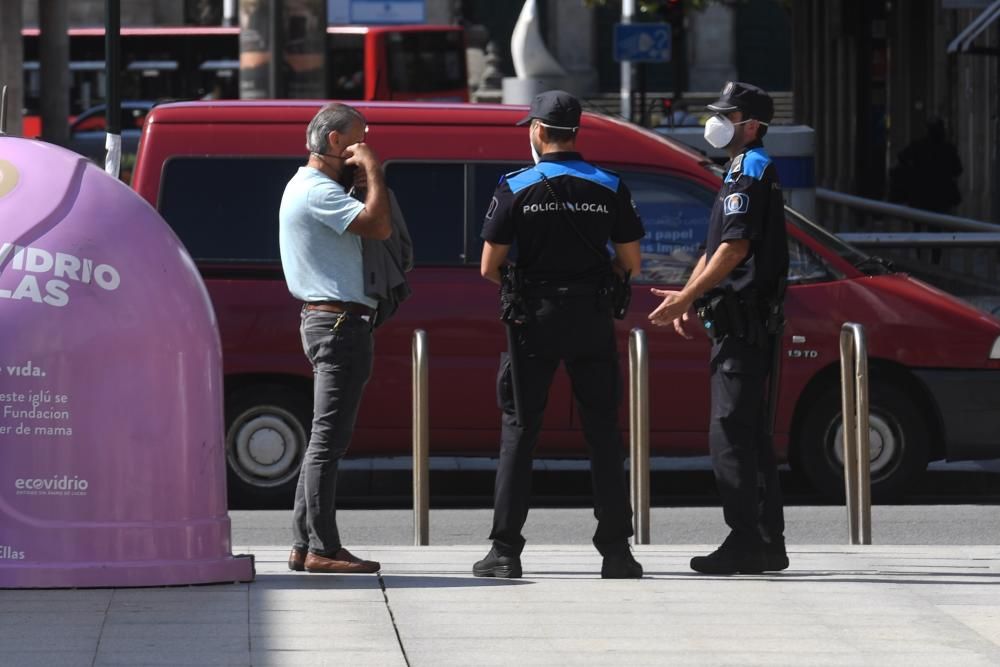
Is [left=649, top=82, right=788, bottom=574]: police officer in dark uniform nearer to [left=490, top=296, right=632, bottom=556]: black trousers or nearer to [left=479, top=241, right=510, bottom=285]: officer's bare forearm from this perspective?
[left=490, top=296, right=632, bottom=556]: black trousers

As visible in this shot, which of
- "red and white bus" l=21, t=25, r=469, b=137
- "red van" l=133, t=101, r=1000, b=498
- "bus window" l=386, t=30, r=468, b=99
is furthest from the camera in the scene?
"bus window" l=386, t=30, r=468, b=99

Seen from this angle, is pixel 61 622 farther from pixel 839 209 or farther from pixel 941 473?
pixel 839 209

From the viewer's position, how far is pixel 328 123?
292 inches

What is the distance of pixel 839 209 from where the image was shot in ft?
77.4

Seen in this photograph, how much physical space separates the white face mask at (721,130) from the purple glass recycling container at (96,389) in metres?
1.92

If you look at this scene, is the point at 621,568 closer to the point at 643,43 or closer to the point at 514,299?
the point at 514,299

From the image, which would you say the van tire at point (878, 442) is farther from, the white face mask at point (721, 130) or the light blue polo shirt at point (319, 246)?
the light blue polo shirt at point (319, 246)

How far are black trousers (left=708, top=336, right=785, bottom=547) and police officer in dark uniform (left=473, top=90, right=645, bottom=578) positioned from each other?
1.23 ft

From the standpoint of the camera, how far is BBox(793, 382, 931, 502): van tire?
34.5 ft

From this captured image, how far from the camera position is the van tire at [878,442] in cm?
1052

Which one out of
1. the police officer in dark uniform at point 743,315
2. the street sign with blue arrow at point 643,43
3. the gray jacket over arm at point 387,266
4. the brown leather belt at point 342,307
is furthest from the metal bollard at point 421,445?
the street sign with blue arrow at point 643,43

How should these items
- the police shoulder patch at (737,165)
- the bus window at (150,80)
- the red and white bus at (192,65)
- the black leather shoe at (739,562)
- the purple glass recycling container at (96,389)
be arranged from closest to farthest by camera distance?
the purple glass recycling container at (96,389) < the police shoulder patch at (737,165) < the black leather shoe at (739,562) < the bus window at (150,80) < the red and white bus at (192,65)

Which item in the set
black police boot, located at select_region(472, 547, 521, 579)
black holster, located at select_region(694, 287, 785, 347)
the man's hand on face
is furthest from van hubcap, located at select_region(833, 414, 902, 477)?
the man's hand on face

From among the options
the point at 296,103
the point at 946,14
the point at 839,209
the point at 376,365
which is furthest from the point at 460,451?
the point at 946,14
